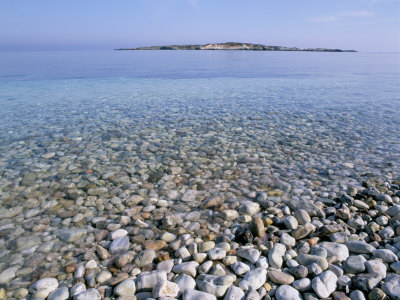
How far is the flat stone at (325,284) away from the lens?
3.20 meters

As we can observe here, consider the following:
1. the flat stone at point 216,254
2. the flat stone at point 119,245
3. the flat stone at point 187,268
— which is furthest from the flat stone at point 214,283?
the flat stone at point 119,245

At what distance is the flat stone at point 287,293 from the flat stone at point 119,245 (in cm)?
208

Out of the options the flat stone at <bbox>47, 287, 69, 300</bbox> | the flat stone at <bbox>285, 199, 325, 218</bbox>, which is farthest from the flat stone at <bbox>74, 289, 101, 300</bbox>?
the flat stone at <bbox>285, 199, 325, 218</bbox>

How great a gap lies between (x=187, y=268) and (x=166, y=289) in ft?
1.44

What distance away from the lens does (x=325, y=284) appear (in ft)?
10.8

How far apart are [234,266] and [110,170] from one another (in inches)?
161

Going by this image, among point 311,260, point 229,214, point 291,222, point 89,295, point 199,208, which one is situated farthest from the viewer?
point 199,208

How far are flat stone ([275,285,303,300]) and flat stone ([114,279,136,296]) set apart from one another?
159cm

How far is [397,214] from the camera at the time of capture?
15.8ft

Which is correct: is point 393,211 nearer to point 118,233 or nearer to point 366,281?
point 366,281

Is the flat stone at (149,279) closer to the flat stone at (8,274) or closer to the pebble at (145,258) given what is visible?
the pebble at (145,258)

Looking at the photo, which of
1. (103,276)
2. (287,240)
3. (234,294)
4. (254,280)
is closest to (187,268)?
(234,294)

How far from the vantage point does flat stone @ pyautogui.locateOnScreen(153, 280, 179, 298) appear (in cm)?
321

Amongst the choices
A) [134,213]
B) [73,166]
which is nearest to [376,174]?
[134,213]
